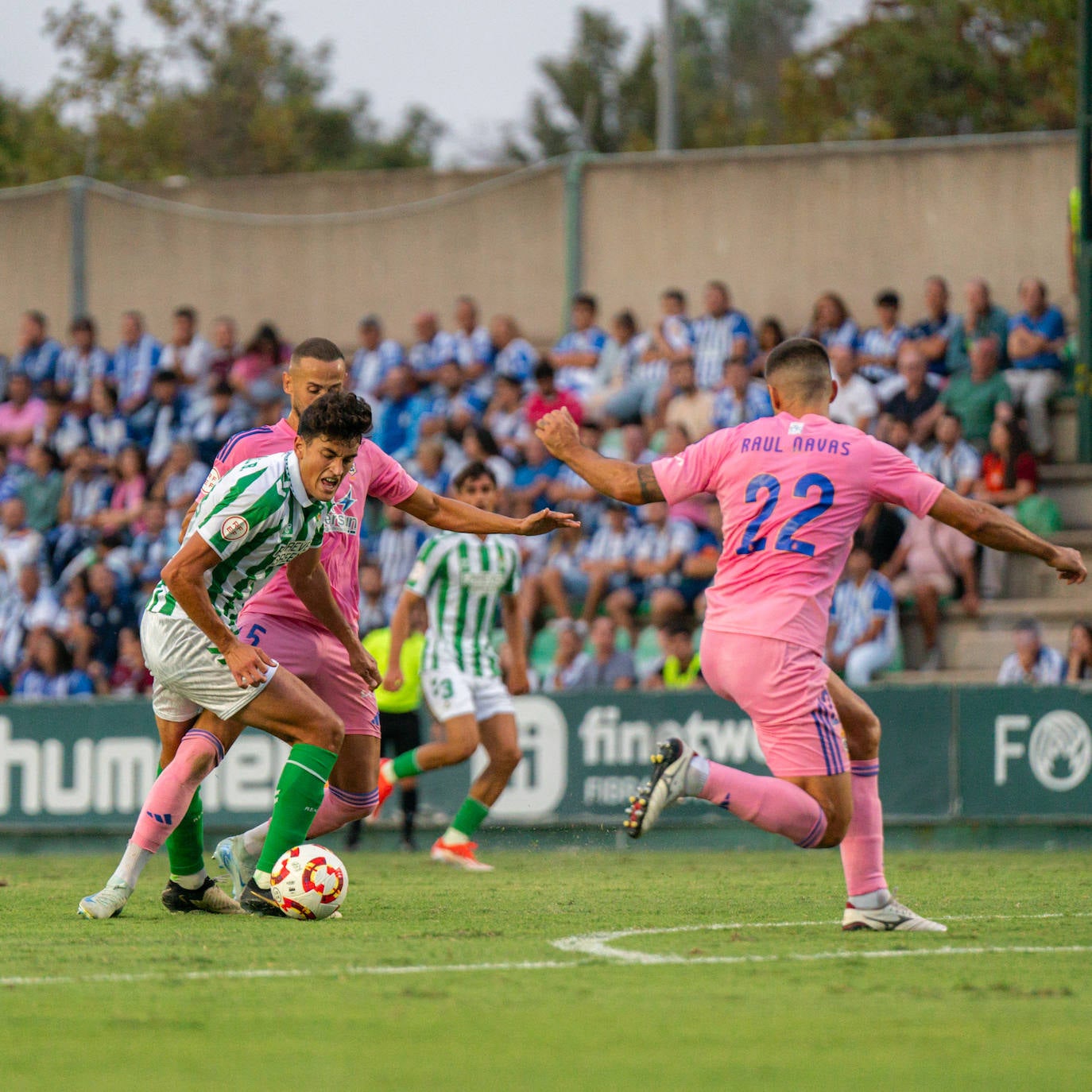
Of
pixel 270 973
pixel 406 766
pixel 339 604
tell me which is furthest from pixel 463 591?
pixel 270 973

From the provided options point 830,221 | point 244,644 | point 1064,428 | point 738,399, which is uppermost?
point 830,221

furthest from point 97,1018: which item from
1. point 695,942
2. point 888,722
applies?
point 888,722

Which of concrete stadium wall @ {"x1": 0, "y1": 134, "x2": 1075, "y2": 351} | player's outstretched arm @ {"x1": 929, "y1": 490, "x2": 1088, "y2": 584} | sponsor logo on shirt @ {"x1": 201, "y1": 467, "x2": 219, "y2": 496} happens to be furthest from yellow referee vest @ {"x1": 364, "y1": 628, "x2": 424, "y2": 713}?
concrete stadium wall @ {"x1": 0, "y1": 134, "x2": 1075, "y2": 351}

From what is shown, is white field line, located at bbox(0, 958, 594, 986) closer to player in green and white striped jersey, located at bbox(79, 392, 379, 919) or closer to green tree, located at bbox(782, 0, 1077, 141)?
player in green and white striped jersey, located at bbox(79, 392, 379, 919)

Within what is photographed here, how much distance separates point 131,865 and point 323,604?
52.4 inches

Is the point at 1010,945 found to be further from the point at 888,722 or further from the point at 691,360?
the point at 691,360

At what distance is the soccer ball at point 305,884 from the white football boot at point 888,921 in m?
2.09

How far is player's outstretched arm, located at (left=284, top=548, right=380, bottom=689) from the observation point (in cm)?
786

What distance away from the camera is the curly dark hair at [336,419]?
7.16 m

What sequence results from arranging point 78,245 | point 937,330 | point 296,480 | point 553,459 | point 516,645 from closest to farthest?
1. point 296,480
2. point 516,645
3. point 937,330
4. point 553,459
5. point 78,245

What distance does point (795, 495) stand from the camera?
6891mm

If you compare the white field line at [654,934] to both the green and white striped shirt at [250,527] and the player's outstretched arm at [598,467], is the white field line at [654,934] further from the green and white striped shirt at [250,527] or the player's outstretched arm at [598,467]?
the green and white striped shirt at [250,527]

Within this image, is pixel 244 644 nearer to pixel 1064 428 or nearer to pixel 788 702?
pixel 788 702

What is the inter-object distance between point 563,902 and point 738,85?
2323 inches
